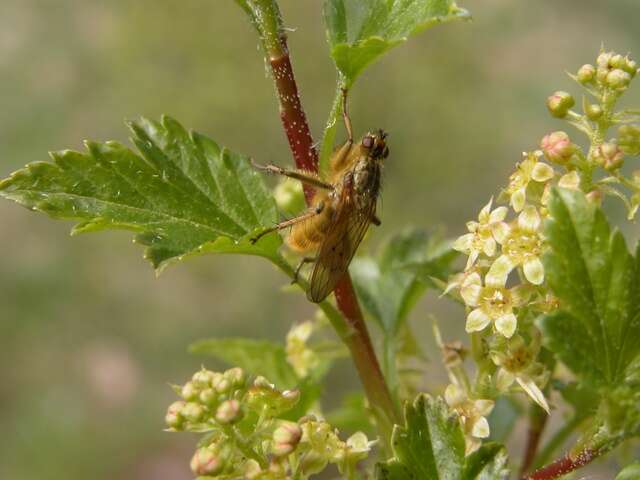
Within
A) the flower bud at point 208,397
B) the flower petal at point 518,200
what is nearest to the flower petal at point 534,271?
the flower petal at point 518,200

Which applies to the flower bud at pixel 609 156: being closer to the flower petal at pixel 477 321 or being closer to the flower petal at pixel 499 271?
the flower petal at pixel 499 271

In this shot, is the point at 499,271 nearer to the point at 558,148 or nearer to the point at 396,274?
the point at 558,148

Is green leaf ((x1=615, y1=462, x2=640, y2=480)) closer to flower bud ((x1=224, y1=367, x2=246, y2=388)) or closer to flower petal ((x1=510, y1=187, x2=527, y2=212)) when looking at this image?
flower petal ((x1=510, y1=187, x2=527, y2=212))

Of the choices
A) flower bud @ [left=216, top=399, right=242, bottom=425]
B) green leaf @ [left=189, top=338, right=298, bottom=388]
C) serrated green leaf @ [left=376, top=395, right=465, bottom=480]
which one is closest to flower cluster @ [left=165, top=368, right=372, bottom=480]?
flower bud @ [left=216, top=399, right=242, bottom=425]

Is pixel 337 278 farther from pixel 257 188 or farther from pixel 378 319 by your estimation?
pixel 378 319

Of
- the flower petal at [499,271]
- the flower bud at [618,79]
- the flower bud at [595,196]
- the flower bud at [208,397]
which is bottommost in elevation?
the flower bud at [208,397]

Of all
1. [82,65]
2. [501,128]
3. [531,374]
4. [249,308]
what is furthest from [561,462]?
[82,65]

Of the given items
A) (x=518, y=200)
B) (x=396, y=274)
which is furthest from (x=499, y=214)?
(x=396, y=274)

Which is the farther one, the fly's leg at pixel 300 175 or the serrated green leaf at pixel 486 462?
the fly's leg at pixel 300 175
